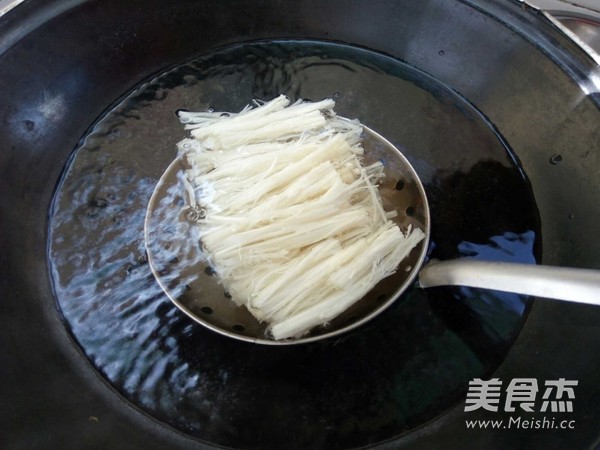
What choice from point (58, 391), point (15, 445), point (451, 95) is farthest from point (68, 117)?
point (451, 95)

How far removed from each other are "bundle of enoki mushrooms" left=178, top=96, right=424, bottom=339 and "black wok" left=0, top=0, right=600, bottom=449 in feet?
0.38

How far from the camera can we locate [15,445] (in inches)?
36.5

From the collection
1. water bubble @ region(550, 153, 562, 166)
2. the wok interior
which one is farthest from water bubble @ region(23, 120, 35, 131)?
water bubble @ region(550, 153, 562, 166)

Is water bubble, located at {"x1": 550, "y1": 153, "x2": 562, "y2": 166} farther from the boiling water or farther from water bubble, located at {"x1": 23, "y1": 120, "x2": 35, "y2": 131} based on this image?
water bubble, located at {"x1": 23, "y1": 120, "x2": 35, "y2": 131}

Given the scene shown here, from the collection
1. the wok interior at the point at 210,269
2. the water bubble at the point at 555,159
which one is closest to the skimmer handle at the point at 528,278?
the wok interior at the point at 210,269

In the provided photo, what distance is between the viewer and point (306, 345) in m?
1.08

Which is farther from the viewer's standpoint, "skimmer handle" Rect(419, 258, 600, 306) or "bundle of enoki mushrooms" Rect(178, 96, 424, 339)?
"bundle of enoki mushrooms" Rect(178, 96, 424, 339)

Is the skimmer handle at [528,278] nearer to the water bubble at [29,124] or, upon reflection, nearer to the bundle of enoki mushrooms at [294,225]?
the bundle of enoki mushrooms at [294,225]

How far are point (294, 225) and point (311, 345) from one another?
297mm

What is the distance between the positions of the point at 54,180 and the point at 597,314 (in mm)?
1498

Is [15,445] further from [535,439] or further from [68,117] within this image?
[535,439]

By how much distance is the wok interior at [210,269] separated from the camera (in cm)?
109

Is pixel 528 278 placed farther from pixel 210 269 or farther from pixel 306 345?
pixel 210 269

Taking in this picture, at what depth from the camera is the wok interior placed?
1091 mm
